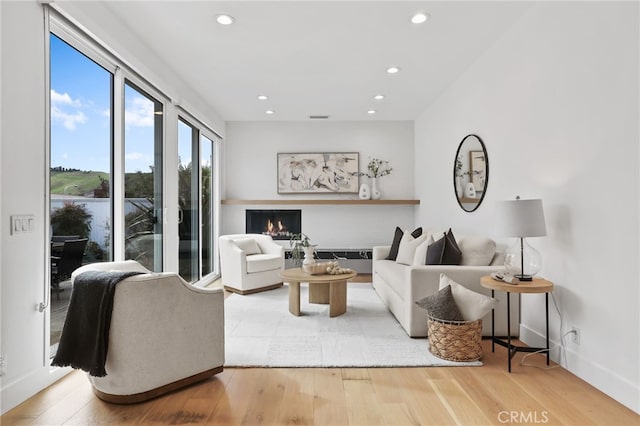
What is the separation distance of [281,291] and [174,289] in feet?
9.64

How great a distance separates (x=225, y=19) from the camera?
3039mm

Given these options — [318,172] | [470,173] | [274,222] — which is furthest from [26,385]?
[318,172]

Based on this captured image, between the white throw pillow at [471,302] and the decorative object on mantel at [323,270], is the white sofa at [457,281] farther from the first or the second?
the decorative object on mantel at [323,270]

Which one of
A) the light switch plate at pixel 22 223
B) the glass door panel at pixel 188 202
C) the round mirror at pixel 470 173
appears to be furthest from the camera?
the glass door panel at pixel 188 202

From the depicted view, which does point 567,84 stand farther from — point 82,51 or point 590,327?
point 82,51

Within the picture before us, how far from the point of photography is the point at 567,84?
2594 mm

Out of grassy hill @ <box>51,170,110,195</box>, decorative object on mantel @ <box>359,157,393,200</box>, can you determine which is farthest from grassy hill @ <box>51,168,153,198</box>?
decorative object on mantel @ <box>359,157,393,200</box>

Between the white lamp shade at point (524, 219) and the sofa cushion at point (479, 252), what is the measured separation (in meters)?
0.68

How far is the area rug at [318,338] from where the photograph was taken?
2699mm

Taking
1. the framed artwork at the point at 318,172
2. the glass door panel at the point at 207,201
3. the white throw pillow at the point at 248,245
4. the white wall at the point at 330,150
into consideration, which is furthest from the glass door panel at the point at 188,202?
the framed artwork at the point at 318,172

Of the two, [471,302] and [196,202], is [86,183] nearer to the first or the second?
[196,202]

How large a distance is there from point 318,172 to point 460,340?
170 inches

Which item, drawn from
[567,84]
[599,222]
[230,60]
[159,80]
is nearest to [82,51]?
[159,80]

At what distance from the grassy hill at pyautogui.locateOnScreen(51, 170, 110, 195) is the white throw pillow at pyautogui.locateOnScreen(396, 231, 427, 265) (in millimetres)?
3204
